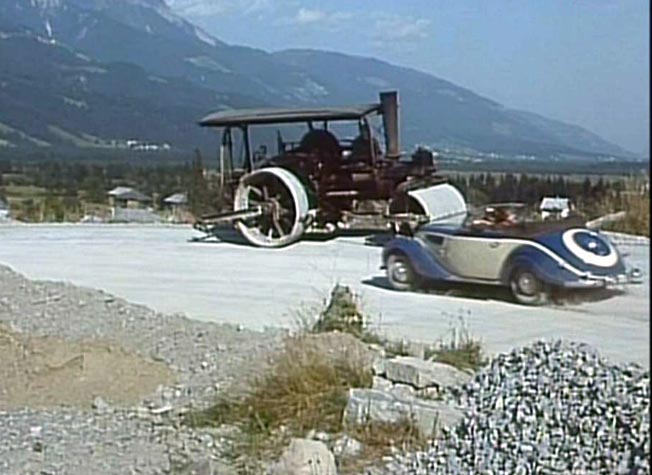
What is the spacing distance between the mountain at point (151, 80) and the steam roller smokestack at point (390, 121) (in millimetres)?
64

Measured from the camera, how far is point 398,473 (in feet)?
12.5

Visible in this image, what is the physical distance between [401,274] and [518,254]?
1.29 m

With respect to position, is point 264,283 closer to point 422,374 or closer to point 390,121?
point 390,121

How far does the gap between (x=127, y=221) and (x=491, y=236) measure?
474 cm

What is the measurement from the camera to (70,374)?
5.71 metres

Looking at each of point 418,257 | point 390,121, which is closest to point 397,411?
point 418,257

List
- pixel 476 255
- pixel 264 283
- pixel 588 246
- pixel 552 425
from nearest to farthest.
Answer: pixel 552 425
pixel 588 246
pixel 476 255
pixel 264 283

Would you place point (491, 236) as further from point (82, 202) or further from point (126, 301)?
point (82, 202)

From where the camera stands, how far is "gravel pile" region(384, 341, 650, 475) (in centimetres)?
327

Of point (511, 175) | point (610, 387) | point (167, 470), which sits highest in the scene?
point (511, 175)

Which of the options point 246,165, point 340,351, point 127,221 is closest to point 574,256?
point 340,351

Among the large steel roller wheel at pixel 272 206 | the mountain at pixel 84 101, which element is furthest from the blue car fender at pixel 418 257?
the mountain at pixel 84 101

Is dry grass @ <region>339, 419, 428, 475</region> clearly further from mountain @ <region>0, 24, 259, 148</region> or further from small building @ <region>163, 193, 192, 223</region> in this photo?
small building @ <region>163, 193, 192, 223</region>

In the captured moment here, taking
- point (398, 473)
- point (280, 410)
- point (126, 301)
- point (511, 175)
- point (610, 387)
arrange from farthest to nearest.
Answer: point (126, 301) → point (511, 175) → point (280, 410) → point (398, 473) → point (610, 387)
